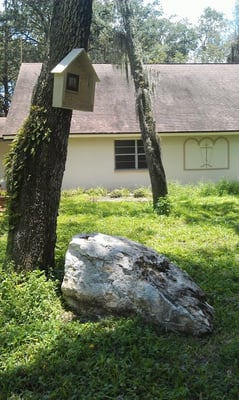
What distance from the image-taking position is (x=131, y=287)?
3.98m

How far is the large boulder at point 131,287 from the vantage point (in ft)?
12.7

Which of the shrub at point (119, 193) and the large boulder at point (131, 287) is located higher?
the shrub at point (119, 193)

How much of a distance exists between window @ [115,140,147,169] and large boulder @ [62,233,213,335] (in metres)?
11.9

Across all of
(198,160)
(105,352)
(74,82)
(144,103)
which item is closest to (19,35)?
(198,160)

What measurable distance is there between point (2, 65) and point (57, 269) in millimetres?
27807

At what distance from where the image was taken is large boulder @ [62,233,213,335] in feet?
12.7

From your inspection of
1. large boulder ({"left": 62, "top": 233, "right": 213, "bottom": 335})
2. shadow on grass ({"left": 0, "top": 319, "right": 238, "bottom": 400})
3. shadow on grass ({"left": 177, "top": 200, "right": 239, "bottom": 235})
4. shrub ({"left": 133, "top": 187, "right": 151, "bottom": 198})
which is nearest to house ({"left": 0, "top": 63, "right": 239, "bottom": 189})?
shrub ({"left": 133, "top": 187, "right": 151, "bottom": 198})

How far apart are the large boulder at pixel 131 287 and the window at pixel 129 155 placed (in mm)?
11897

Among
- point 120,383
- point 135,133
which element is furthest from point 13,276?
point 135,133

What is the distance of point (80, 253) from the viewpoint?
4.31 m

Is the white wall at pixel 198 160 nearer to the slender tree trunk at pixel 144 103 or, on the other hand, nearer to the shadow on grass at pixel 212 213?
the shadow on grass at pixel 212 213

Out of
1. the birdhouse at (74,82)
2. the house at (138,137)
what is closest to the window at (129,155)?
the house at (138,137)

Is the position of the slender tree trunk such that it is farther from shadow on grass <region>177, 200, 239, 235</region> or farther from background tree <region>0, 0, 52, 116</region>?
background tree <region>0, 0, 52, 116</region>

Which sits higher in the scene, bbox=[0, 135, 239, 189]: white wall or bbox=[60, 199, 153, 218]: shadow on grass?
bbox=[0, 135, 239, 189]: white wall
